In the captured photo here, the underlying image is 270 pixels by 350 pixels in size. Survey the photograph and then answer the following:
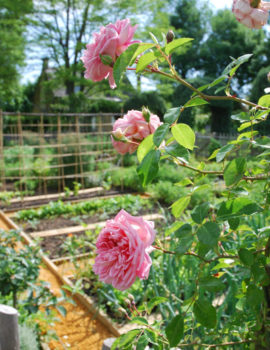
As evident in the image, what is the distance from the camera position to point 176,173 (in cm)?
589

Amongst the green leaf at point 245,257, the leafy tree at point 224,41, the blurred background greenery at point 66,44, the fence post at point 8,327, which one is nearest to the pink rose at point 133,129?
the green leaf at point 245,257

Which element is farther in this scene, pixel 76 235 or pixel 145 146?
pixel 76 235

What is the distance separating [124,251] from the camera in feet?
1.52

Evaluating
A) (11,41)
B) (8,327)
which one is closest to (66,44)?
(11,41)

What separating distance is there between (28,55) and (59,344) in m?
13.8

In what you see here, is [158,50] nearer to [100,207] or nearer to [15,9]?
[100,207]

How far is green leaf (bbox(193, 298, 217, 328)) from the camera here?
1.61 feet

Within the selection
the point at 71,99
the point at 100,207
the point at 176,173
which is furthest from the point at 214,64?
the point at 71,99

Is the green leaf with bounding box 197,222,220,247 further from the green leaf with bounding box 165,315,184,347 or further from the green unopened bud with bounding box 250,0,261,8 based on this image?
the green unopened bud with bounding box 250,0,261,8

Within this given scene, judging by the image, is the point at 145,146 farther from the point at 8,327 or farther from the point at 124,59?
the point at 8,327

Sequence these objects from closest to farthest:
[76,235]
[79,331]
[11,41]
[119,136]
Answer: [119,136] → [79,331] → [76,235] → [11,41]

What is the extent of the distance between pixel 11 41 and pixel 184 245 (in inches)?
550

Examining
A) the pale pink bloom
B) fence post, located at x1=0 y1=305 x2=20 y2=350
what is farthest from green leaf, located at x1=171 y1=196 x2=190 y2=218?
fence post, located at x1=0 y1=305 x2=20 y2=350

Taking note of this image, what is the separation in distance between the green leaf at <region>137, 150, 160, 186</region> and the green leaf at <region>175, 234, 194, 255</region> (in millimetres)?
97
